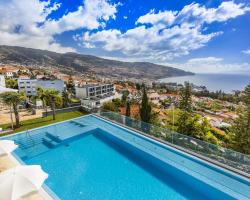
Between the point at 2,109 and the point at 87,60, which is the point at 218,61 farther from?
the point at 87,60

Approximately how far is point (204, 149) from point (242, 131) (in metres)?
6.59

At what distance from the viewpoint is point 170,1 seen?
51.1ft

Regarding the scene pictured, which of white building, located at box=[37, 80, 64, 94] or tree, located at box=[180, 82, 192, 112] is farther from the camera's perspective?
white building, located at box=[37, 80, 64, 94]

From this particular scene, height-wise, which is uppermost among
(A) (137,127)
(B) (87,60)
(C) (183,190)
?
(B) (87,60)

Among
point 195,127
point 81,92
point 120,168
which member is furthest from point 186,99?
point 81,92

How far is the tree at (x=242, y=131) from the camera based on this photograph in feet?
42.8

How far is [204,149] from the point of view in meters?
8.83

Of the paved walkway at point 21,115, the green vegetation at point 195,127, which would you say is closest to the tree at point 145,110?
the green vegetation at point 195,127

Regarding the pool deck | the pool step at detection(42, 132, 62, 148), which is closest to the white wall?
the pool step at detection(42, 132, 62, 148)

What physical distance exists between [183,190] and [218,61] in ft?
207

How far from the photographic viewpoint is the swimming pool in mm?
7250

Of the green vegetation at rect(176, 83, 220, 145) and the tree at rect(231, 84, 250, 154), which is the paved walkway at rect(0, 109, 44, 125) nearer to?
the green vegetation at rect(176, 83, 220, 145)

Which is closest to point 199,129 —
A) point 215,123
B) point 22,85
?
point 215,123

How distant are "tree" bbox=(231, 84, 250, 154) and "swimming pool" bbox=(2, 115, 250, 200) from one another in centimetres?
636
